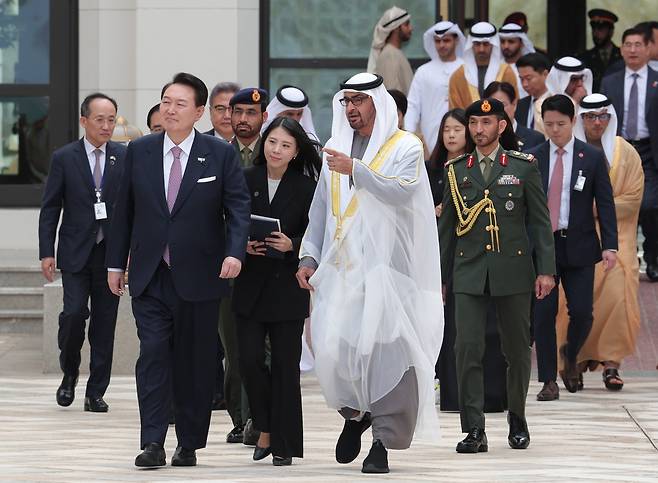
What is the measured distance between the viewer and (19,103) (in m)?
18.4

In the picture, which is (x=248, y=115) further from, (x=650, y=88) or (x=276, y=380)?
(x=650, y=88)

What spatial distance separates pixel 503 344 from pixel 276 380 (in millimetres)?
1413

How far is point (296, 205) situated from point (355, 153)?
0.51 m

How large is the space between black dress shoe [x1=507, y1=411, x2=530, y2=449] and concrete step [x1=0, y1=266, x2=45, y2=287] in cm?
655

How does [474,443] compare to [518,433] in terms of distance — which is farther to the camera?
[518,433]

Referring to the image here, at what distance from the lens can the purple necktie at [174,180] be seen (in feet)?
32.2

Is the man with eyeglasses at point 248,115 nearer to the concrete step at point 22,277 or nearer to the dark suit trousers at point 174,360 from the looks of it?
the dark suit trousers at point 174,360

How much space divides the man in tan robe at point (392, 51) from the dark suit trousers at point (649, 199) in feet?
6.68

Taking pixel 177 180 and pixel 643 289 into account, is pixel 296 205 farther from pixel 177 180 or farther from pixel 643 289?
pixel 643 289

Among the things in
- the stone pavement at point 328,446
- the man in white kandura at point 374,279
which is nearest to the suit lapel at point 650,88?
the stone pavement at point 328,446

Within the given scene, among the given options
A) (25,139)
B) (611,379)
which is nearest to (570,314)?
(611,379)

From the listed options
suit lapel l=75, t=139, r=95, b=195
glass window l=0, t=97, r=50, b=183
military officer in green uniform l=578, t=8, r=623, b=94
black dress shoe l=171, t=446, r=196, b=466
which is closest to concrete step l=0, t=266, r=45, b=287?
glass window l=0, t=97, r=50, b=183

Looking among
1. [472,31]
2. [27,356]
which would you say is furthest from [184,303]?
[472,31]

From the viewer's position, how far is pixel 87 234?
12.3 meters
